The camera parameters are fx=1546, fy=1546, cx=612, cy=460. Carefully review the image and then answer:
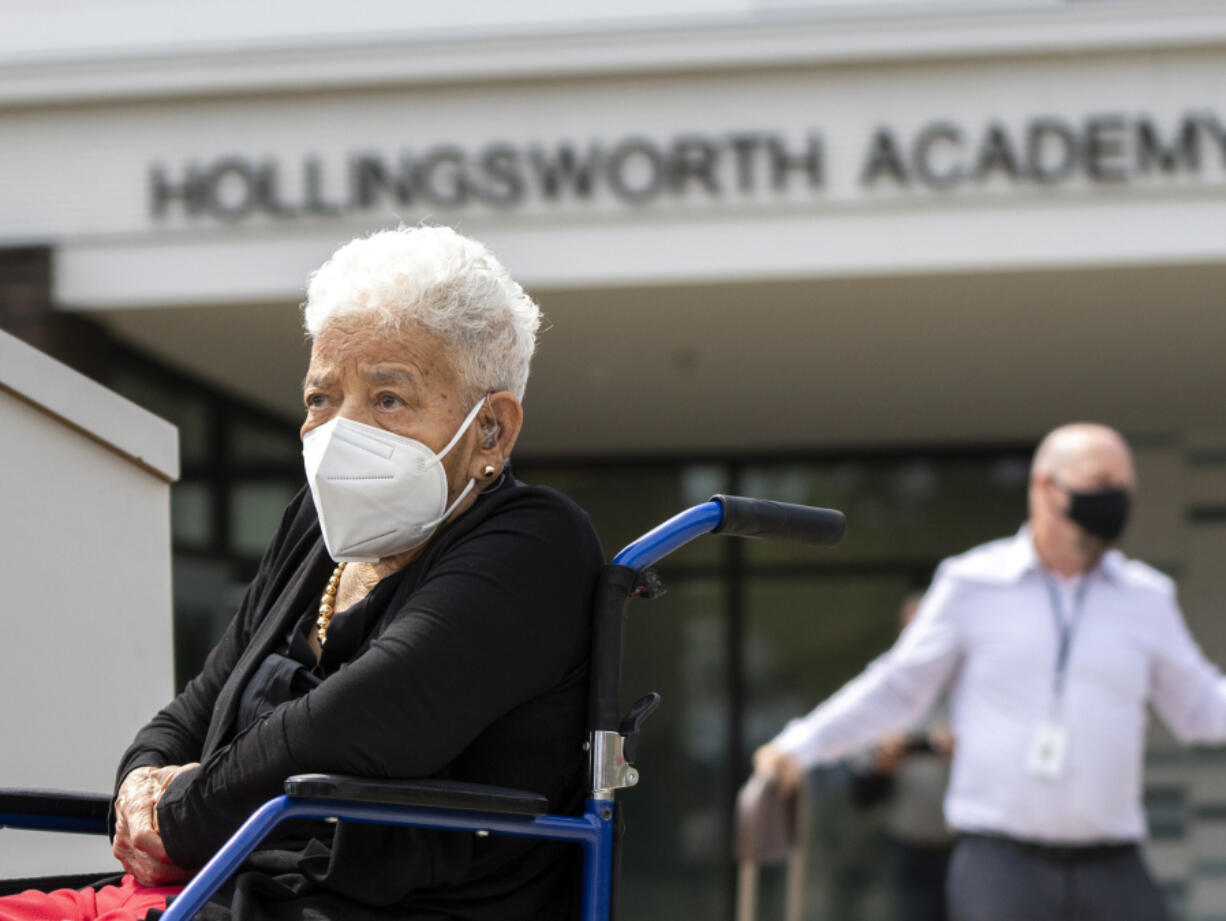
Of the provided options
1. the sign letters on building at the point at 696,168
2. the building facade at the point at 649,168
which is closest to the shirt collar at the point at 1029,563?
the building facade at the point at 649,168

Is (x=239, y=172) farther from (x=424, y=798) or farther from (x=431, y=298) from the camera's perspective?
(x=424, y=798)

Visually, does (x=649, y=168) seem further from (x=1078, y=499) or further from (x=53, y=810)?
(x=53, y=810)

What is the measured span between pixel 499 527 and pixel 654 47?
18.2ft

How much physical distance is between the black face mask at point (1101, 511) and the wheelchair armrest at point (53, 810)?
247 cm

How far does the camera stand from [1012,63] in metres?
7.23

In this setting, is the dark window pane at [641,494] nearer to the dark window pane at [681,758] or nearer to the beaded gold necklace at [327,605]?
the dark window pane at [681,758]

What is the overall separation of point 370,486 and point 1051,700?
230cm

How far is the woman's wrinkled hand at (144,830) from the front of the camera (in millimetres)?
2016

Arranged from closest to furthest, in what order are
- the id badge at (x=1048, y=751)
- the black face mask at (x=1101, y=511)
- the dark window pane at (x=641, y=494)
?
the id badge at (x=1048, y=751) < the black face mask at (x=1101, y=511) < the dark window pane at (x=641, y=494)

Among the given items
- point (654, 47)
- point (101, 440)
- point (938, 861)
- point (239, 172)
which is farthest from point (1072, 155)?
point (101, 440)

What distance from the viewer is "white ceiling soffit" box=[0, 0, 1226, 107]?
278 inches

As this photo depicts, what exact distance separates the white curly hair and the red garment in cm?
79

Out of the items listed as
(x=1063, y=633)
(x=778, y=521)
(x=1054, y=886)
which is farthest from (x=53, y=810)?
(x=1063, y=633)

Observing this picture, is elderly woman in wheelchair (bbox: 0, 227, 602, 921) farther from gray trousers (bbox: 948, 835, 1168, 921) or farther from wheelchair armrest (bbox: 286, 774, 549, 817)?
gray trousers (bbox: 948, 835, 1168, 921)
